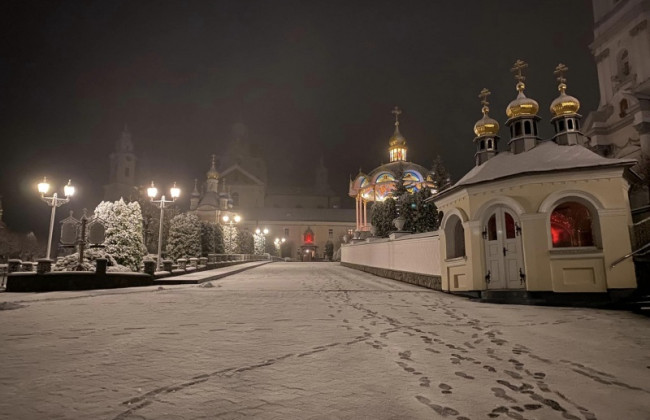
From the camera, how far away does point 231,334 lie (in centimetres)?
549

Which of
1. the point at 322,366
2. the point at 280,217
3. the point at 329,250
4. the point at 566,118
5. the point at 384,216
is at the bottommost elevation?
the point at 322,366

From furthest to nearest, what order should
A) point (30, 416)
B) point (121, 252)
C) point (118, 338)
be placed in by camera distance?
point (121, 252) → point (118, 338) → point (30, 416)

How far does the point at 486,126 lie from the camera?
14883 mm

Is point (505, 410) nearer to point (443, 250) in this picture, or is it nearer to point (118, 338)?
point (118, 338)

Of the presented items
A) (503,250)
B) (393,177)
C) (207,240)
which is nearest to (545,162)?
(503,250)

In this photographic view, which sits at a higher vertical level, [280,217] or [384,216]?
[280,217]

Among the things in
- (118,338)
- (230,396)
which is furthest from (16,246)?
(230,396)

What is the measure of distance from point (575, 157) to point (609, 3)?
40.7 meters

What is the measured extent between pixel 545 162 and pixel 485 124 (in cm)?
498

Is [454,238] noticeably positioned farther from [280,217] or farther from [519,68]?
[280,217]

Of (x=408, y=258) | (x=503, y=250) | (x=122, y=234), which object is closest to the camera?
(x=503, y=250)

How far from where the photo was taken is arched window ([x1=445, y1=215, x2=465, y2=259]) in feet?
40.8

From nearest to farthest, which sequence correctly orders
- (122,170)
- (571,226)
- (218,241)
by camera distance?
(571,226)
(218,241)
(122,170)

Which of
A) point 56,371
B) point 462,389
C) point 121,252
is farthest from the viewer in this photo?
point 121,252
